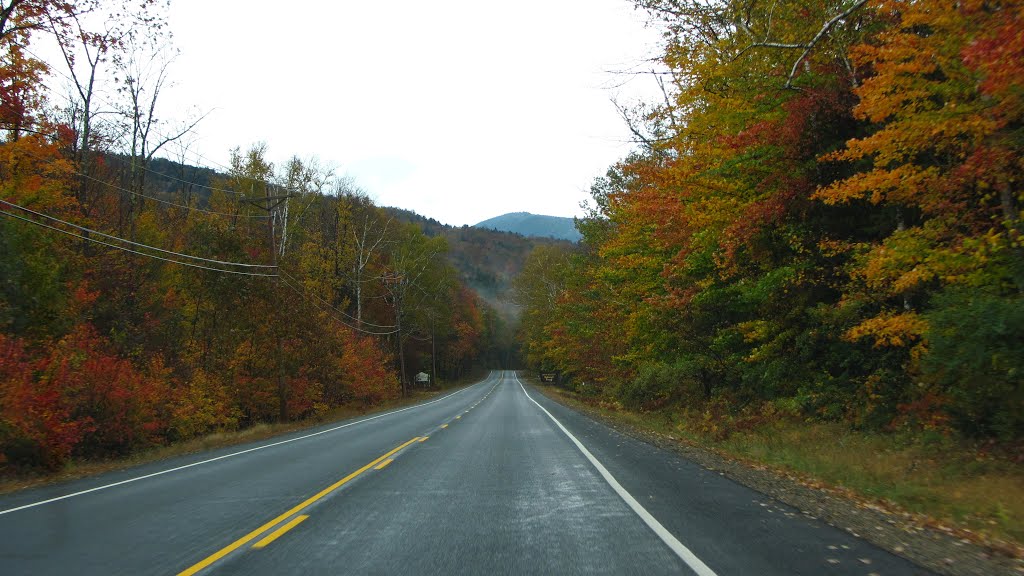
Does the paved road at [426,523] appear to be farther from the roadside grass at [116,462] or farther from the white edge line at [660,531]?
the roadside grass at [116,462]

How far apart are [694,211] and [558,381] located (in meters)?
56.6

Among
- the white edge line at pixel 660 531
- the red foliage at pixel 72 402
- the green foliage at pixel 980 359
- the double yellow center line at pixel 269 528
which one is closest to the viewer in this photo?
the white edge line at pixel 660 531

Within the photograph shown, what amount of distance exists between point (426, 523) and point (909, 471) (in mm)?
7285

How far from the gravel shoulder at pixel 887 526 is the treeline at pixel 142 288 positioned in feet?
45.8

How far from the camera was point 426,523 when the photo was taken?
6301mm

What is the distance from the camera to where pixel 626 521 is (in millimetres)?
6250

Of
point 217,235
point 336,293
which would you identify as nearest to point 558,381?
point 336,293

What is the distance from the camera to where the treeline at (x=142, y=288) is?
15.3 m

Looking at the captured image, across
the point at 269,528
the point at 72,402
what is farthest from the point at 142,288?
the point at 269,528

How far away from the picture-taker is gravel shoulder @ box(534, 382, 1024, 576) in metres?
4.93

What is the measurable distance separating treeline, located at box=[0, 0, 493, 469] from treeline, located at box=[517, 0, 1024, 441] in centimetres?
1539

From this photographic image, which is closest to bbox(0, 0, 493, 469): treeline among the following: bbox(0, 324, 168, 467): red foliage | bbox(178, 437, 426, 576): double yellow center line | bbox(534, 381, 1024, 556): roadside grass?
bbox(0, 324, 168, 467): red foliage

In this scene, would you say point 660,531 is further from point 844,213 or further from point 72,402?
point 72,402

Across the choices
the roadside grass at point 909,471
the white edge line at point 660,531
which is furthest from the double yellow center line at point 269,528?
the roadside grass at point 909,471
